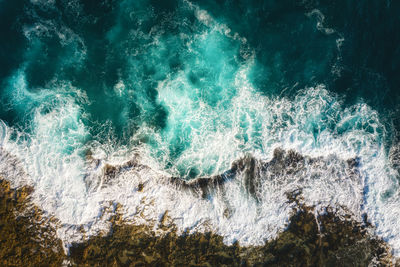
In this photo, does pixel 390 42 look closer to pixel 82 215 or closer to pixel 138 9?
pixel 138 9

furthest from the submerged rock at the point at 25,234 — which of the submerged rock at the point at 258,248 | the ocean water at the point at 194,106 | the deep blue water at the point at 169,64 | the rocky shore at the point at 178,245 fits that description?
the deep blue water at the point at 169,64

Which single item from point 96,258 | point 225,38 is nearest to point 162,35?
point 225,38

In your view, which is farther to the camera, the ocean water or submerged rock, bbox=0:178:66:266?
the ocean water

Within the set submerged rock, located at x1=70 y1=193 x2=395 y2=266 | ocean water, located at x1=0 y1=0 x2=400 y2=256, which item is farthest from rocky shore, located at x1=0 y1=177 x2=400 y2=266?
ocean water, located at x1=0 y1=0 x2=400 y2=256

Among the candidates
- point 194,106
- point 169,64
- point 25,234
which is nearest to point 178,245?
point 194,106

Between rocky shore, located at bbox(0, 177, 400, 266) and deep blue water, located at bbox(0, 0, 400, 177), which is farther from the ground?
deep blue water, located at bbox(0, 0, 400, 177)

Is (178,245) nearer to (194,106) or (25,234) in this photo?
(194,106)

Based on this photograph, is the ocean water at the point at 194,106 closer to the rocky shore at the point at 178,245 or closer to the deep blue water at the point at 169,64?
the deep blue water at the point at 169,64

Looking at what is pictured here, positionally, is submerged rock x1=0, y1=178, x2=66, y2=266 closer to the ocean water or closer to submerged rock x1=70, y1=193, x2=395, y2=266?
the ocean water
